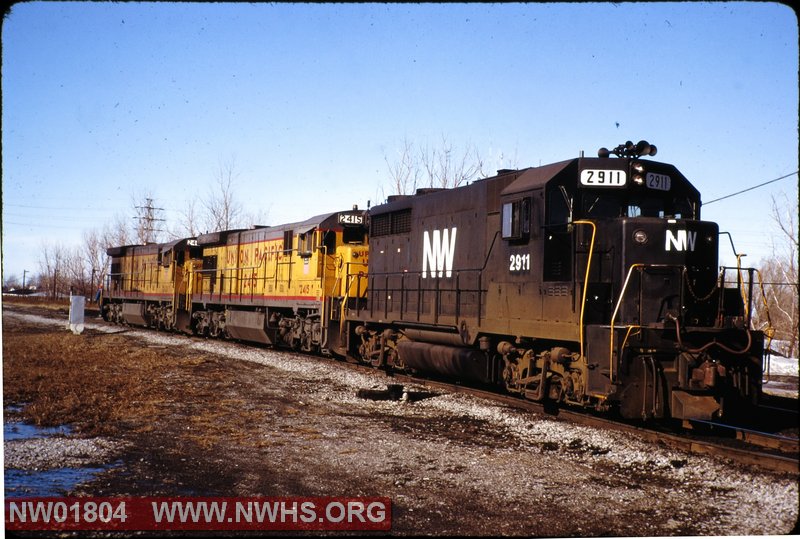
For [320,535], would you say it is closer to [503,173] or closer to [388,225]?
[503,173]

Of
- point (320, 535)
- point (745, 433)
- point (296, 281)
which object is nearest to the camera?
point (320, 535)

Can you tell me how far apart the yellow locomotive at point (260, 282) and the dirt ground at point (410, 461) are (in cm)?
537

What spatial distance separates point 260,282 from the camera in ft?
73.8

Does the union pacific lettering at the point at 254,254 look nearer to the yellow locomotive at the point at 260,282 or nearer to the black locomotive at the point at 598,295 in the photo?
the yellow locomotive at the point at 260,282

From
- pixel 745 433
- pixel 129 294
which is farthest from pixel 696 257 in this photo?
pixel 129 294

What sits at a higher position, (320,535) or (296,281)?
(296,281)

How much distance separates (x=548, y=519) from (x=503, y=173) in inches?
289

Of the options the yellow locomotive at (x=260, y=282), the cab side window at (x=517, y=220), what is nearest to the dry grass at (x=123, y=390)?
the yellow locomotive at (x=260, y=282)

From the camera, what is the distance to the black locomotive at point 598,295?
8.54 meters

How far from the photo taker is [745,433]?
8.64m

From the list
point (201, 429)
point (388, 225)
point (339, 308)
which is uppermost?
point (388, 225)

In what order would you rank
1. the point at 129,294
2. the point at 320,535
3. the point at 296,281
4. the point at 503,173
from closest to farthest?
1. the point at 320,535
2. the point at 503,173
3. the point at 296,281
4. the point at 129,294

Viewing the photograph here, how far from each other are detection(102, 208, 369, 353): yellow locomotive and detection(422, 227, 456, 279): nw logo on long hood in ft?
9.94

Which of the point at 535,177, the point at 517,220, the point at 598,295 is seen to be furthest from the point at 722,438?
the point at 535,177
